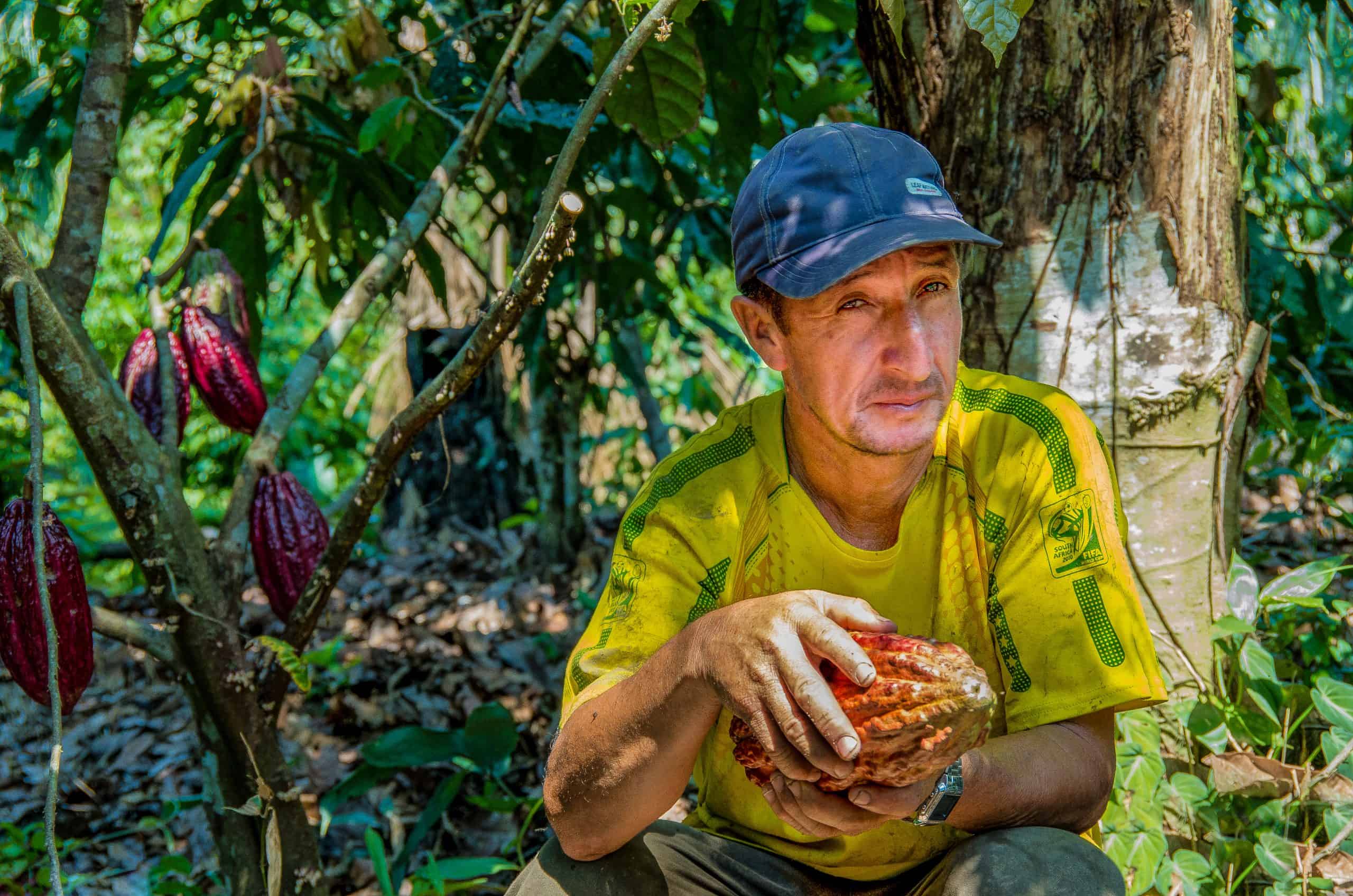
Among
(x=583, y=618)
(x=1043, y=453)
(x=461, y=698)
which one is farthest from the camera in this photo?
(x=583, y=618)

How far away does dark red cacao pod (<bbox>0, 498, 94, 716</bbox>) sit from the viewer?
181 centimetres

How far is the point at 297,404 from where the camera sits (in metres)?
2.08

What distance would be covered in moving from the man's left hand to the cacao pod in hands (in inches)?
0.5

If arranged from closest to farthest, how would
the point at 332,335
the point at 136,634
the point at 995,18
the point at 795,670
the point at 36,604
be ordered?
1. the point at 795,670
2. the point at 995,18
3. the point at 36,604
4. the point at 136,634
5. the point at 332,335

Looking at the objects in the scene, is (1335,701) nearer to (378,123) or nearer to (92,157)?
(378,123)

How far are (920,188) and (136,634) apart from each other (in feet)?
4.86

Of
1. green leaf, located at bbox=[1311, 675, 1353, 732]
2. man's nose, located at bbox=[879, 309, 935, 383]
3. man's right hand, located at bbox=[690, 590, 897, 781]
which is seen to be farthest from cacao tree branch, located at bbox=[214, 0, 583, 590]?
green leaf, located at bbox=[1311, 675, 1353, 732]

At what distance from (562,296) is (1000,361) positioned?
5.09 ft

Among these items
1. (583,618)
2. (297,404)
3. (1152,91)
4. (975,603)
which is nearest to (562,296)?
(583,618)

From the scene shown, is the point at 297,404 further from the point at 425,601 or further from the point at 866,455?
the point at 425,601

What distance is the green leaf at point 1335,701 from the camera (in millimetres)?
1848

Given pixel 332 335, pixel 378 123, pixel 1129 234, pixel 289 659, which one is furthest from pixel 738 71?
pixel 289 659

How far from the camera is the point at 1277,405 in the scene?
229 cm

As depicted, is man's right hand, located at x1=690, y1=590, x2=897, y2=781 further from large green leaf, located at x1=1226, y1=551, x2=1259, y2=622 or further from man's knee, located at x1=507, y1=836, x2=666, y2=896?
large green leaf, located at x1=1226, y1=551, x2=1259, y2=622
